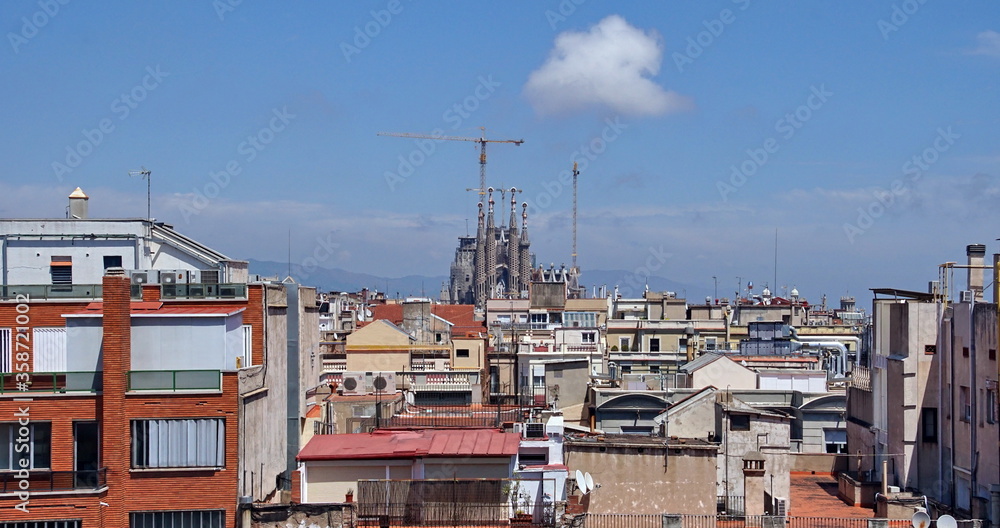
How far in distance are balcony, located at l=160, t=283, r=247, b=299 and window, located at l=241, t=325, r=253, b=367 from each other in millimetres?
644

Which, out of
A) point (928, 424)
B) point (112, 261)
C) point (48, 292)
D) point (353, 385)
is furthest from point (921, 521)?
point (112, 261)

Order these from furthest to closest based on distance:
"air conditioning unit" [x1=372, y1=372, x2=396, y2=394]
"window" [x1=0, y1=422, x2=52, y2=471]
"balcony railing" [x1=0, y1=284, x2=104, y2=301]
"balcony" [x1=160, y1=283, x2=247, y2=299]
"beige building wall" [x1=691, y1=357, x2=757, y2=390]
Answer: "beige building wall" [x1=691, y1=357, x2=757, y2=390]
"air conditioning unit" [x1=372, y1=372, x2=396, y2=394]
"balcony" [x1=160, y1=283, x2=247, y2=299]
"balcony railing" [x1=0, y1=284, x2=104, y2=301]
"window" [x1=0, y1=422, x2=52, y2=471]

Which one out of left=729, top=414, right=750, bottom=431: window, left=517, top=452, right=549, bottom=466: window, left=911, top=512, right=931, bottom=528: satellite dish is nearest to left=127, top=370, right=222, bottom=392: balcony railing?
left=517, top=452, right=549, bottom=466: window

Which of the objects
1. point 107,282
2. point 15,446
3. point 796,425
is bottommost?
point 796,425

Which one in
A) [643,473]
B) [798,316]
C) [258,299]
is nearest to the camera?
[258,299]

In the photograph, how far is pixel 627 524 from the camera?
1132 inches

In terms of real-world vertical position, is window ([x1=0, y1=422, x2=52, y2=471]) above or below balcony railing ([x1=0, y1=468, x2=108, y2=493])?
above

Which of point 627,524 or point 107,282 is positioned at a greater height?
point 107,282

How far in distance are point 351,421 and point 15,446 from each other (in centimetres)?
1183

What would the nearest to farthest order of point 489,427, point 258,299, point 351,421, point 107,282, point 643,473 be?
point 107,282, point 258,299, point 489,427, point 643,473, point 351,421

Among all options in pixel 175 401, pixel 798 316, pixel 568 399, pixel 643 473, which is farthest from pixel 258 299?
pixel 798 316

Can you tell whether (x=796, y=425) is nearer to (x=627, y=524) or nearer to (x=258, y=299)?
(x=627, y=524)

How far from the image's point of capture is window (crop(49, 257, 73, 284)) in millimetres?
30625

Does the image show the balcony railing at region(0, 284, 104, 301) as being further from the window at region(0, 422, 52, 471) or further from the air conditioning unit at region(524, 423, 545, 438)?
the air conditioning unit at region(524, 423, 545, 438)
